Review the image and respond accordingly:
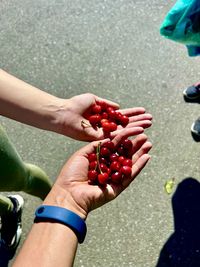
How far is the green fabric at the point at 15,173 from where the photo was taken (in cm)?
185

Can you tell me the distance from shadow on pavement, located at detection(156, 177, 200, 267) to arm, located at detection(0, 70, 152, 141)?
27.6 inches

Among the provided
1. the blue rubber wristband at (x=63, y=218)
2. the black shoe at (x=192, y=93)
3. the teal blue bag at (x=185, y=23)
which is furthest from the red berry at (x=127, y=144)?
the black shoe at (x=192, y=93)

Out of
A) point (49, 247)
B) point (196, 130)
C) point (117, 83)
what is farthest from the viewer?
point (117, 83)

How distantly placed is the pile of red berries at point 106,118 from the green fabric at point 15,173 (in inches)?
15.6

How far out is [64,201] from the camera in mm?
1756

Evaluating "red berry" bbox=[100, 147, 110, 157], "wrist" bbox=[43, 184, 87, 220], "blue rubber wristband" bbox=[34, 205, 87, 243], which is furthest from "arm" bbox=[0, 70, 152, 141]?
"blue rubber wristband" bbox=[34, 205, 87, 243]

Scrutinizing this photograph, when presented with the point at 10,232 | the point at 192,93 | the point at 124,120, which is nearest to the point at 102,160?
the point at 124,120

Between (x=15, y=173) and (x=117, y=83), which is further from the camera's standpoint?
(x=117, y=83)

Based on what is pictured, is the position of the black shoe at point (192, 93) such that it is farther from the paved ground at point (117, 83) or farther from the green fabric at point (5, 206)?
the green fabric at point (5, 206)

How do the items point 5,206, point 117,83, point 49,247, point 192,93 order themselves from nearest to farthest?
point 49,247 < point 5,206 < point 192,93 < point 117,83

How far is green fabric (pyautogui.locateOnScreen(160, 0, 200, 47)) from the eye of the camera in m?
2.07

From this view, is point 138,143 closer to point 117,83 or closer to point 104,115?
point 104,115

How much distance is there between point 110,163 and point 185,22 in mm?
776

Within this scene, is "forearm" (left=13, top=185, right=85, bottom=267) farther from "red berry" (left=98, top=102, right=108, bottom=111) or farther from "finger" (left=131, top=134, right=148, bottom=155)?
"red berry" (left=98, top=102, right=108, bottom=111)
